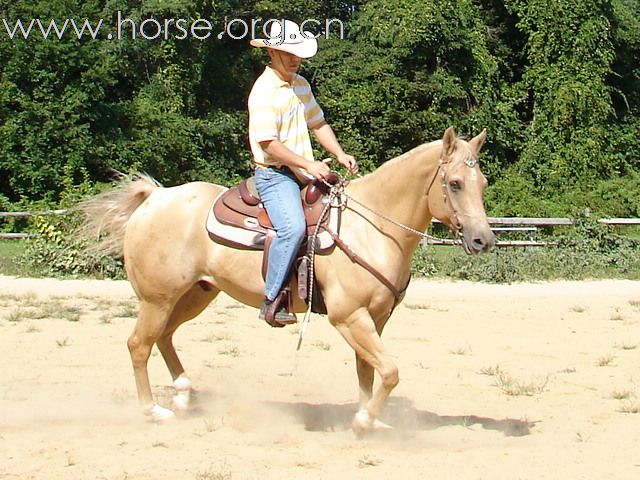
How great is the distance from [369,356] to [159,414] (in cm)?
173

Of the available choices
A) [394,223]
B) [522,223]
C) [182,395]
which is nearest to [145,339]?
[182,395]

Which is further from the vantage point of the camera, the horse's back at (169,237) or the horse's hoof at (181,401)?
the horse's hoof at (181,401)

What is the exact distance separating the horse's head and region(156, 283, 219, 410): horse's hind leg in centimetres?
212

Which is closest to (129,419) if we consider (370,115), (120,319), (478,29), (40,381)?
(40,381)

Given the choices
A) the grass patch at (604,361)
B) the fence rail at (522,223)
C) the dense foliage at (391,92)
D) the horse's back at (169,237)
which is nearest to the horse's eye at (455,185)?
the horse's back at (169,237)

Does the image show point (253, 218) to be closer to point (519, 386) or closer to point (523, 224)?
point (519, 386)

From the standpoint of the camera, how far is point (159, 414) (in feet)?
23.1

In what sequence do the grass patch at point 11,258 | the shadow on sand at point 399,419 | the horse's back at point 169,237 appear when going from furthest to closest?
the grass patch at point 11,258 < the horse's back at point 169,237 < the shadow on sand at point 399,419

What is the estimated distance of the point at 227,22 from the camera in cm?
3053

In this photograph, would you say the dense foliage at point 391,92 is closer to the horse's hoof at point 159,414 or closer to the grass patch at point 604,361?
the grass patch at point 604,361

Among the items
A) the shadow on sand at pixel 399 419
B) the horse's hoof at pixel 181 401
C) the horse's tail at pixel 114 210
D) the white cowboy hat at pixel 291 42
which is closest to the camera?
the white cowboy hat at pixel 291 42

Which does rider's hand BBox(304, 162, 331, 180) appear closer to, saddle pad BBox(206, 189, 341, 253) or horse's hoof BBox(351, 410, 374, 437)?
saddle pad BBox(206, 189, 341, 253)

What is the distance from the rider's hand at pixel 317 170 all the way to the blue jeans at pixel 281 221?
0.21m

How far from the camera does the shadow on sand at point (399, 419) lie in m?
6.93
